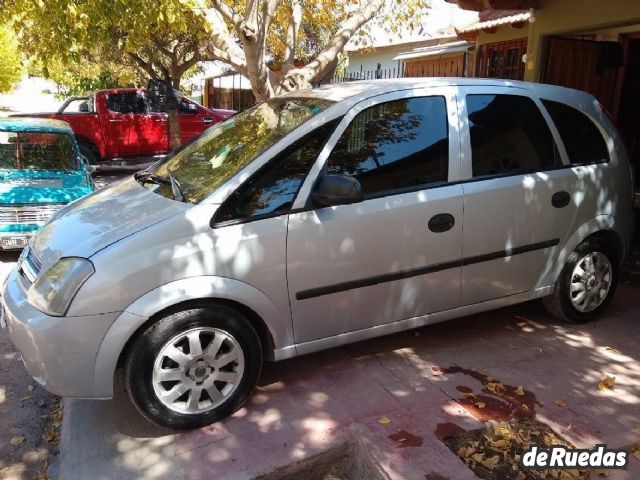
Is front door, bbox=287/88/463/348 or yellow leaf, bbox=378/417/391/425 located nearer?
yellow leaf, bbox=378/417/391/425

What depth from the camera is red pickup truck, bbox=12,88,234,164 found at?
1241cm

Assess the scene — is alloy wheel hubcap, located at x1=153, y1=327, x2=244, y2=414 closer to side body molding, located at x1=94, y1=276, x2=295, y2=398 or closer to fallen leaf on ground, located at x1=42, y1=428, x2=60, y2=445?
side body molding, located at x1=94, y1=276, x2=295, y2=398

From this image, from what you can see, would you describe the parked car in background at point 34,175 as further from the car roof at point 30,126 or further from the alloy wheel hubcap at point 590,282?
the alloy wheel hubcap at point 590,282

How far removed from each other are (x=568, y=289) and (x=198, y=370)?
2871mm

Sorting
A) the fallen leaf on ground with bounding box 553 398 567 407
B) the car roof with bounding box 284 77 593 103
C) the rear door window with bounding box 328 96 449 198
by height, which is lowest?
the fallen leaf on ground with bounding box 553 398 567 407

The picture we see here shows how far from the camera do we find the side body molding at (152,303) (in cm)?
283

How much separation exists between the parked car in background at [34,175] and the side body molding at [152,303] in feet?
13.0

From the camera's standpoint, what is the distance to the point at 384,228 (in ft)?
11.1

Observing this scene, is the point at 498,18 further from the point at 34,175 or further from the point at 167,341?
the point at 167,341

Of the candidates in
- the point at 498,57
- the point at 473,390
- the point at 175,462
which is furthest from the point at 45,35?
the point at 498,57

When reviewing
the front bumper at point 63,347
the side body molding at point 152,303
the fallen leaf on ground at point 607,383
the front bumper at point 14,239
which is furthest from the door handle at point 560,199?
the front bumper at point 14,239

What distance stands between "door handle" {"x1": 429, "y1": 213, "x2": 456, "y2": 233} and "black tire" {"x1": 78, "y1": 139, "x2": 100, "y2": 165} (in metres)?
10.4

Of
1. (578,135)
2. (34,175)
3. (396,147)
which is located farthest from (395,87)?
(34,175)

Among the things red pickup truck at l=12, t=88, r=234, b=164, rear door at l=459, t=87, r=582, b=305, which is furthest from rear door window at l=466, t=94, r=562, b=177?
red pickup truck at l=12, t=88, r=234, b=164
